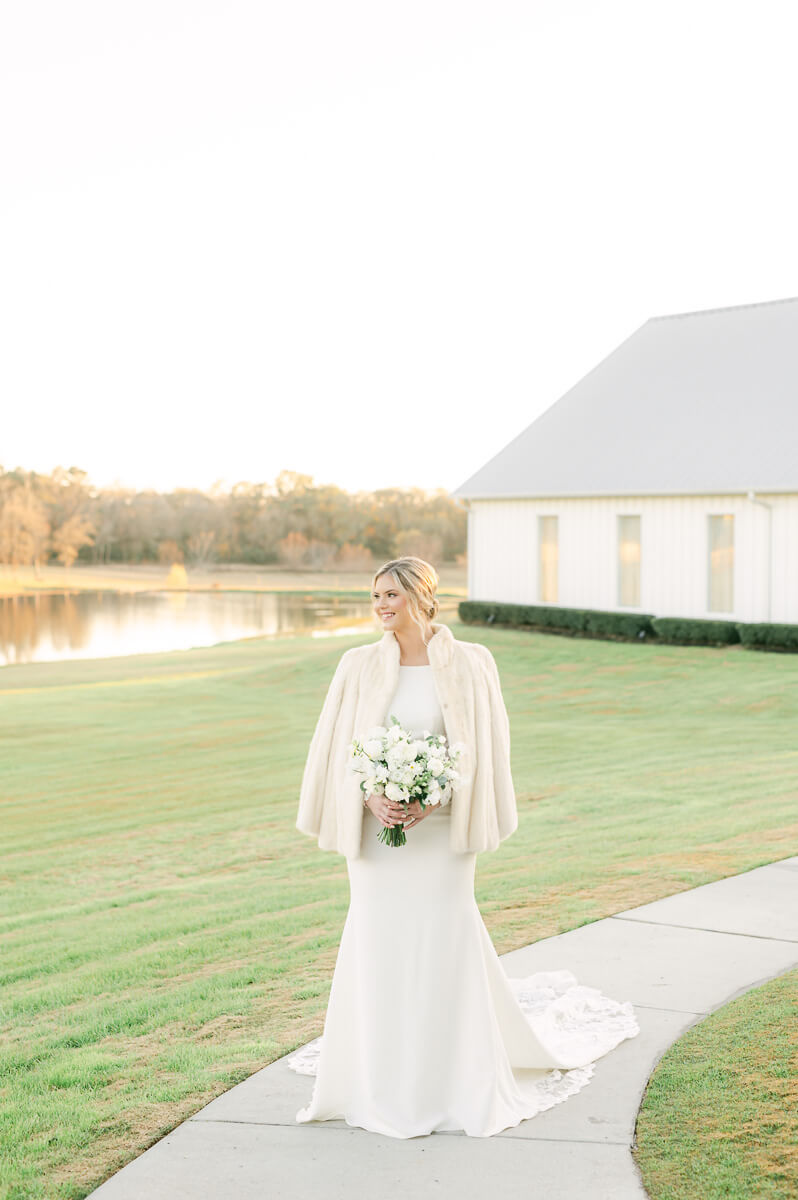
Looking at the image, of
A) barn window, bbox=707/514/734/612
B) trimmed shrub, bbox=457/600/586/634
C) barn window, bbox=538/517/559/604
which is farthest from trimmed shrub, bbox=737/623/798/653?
barn window, bbox=538/517/559/604

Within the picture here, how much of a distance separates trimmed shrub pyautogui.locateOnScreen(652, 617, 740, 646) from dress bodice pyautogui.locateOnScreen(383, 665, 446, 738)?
915 inches

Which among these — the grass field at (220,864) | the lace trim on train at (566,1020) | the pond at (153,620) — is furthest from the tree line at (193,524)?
the lace trim on train at (566,1020)

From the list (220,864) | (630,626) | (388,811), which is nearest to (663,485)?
(630,626)

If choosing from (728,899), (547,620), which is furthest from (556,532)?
(728,899)

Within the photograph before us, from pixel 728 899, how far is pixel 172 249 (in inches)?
2069

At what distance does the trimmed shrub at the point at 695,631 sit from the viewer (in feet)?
88.3

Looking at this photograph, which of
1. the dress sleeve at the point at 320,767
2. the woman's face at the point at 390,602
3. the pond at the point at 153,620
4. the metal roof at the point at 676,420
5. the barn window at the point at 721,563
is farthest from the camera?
the pond at the point at 153,620

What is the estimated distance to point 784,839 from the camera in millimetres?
9617

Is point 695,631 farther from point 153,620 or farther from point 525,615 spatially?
point 153,620

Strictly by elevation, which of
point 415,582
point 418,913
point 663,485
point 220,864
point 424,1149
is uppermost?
point 663,485

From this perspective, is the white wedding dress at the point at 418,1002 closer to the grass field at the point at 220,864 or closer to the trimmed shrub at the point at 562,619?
the grass field at the point at 220,864

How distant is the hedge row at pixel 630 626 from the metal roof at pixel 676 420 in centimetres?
299

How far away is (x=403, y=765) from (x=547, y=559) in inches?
1106

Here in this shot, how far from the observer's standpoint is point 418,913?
181 inches
